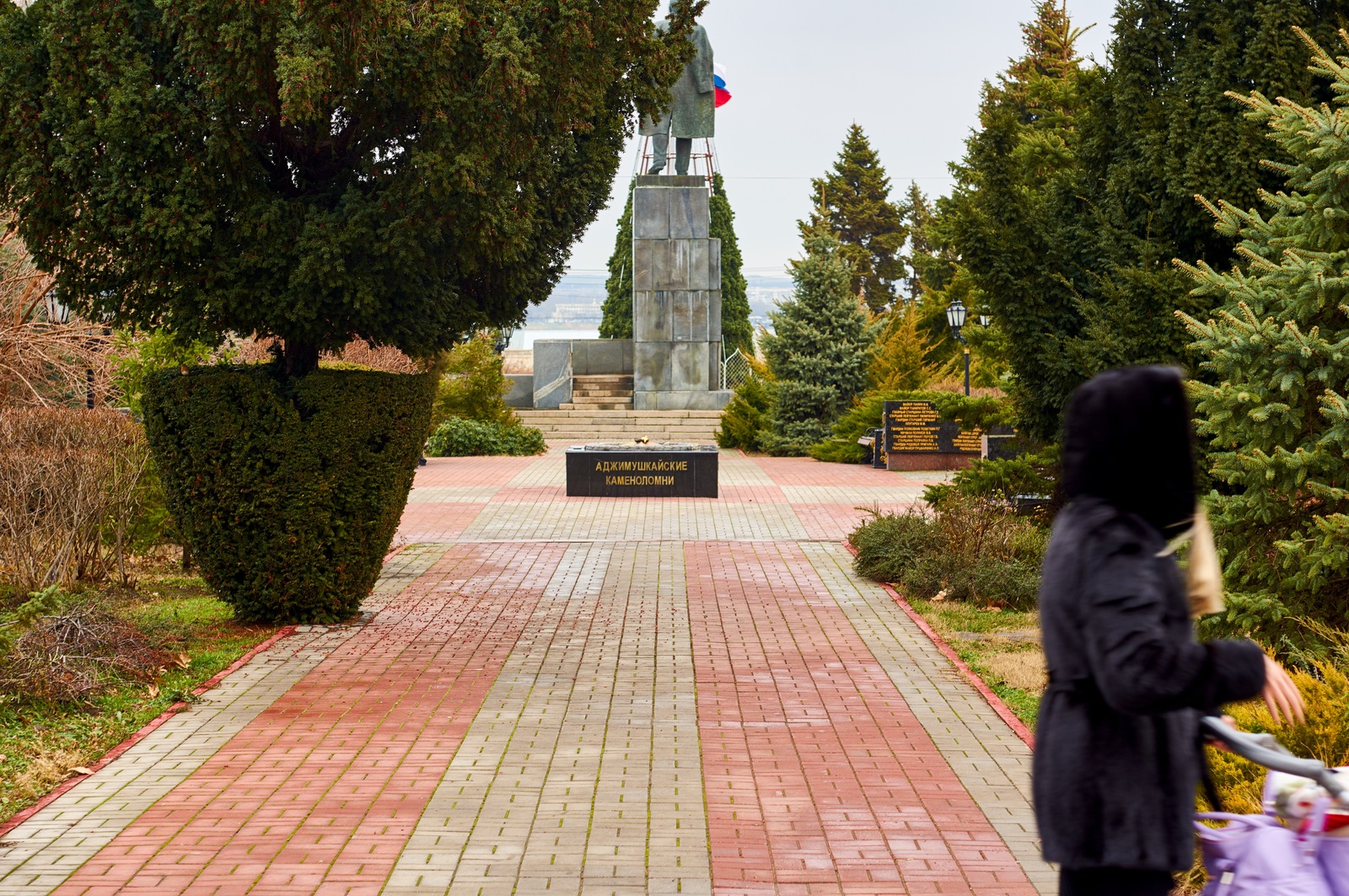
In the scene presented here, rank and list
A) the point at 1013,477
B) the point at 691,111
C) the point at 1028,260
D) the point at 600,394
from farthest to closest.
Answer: the point at 600,394
the point at 691,111
the point at 1013,477
the point at 1028,260

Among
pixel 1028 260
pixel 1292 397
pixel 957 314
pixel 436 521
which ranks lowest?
pixel 436 521

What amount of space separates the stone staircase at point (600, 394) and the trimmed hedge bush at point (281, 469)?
27769mm

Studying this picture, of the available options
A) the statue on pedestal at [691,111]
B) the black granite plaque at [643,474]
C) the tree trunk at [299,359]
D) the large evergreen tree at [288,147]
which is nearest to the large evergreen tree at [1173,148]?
the large evergreen tree at [288,147]

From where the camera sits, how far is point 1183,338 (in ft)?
31.0

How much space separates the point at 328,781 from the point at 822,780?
224 centimetres

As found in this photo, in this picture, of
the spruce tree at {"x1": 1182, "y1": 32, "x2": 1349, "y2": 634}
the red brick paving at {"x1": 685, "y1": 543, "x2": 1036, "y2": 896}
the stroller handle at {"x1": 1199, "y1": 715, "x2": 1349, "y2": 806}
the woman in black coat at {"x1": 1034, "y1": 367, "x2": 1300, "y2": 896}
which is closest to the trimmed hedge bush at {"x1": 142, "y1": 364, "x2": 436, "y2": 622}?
the red brick paving at {"x1": 685, "y1": 543, "x2": 1036, "y2": 896}

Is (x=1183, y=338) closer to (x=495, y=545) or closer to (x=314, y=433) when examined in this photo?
(x=314, y=433)

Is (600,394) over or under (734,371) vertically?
under

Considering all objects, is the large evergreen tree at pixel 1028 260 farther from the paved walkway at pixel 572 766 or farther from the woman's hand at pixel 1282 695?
the woman's hand at pixel 1282 695

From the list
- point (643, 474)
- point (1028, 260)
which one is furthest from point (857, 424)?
point (1028, 260)

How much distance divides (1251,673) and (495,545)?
13.0 metres

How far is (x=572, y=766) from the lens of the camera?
21.1ft

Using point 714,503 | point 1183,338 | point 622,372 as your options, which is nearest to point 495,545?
point 714,503

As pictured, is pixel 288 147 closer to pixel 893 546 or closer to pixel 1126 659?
pixel 893 546
